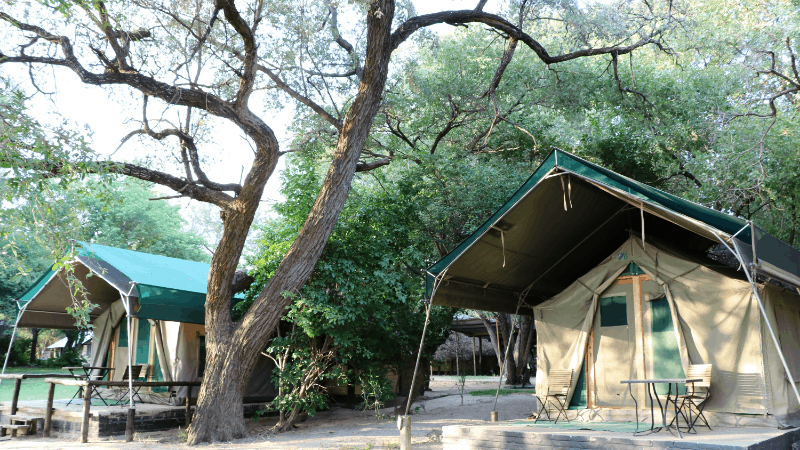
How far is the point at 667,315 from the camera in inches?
261

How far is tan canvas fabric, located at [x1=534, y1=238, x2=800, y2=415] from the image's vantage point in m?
5.79

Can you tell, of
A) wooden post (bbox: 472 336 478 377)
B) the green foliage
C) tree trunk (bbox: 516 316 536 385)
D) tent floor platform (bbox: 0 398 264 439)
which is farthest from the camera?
wooden post (bbox: 472 336 478 377)

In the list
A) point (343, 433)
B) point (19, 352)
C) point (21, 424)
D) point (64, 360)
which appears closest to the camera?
point (343, 433)

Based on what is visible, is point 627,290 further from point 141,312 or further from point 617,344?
point 141,312

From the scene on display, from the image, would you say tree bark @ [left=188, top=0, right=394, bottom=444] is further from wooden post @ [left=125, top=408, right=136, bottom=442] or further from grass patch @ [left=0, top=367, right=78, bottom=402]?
grass patch @ [left=0, top=367, right=78, bottom=402]

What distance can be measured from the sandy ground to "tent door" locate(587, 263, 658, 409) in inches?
75.0

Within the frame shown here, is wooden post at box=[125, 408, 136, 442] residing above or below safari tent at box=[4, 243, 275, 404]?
below

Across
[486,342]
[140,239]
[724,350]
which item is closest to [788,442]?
[724,350]

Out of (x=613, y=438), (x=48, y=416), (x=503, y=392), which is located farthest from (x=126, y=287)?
(x=503, y=392)

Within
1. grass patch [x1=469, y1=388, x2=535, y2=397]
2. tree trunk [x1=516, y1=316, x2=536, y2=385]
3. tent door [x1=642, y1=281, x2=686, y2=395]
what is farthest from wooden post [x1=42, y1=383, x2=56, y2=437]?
tree trunk [x1=516, y1=316, x2=536, y2=385]

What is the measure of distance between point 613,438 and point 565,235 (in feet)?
9.59

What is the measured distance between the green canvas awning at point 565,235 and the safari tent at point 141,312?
13.3ft

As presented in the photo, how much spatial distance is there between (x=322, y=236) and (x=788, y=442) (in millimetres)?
5600

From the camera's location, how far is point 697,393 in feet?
19.6
